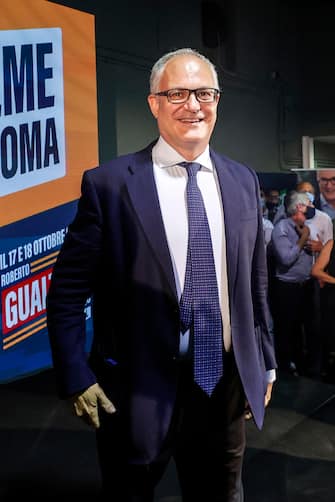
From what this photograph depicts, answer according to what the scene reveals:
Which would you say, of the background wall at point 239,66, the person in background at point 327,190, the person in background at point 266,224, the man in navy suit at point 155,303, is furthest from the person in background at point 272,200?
the man in navy suit at point 155,303

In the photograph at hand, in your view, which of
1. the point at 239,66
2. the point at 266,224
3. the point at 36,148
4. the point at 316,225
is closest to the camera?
the point at 36,148

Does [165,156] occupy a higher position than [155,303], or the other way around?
[165,156]

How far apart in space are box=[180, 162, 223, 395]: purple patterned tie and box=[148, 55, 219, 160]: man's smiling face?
0.12 metres

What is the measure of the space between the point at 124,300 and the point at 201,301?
170 millimetres

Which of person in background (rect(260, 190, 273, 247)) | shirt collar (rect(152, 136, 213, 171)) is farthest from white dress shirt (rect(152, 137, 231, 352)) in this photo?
person in background (rect(260, 190, 273, 247))

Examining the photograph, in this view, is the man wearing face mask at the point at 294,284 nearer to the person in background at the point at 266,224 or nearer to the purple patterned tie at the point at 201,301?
the person in background at the point at 266,224

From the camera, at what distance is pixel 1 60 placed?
313cm

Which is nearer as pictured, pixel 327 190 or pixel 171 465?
pixel 171 465

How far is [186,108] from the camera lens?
1.20 m

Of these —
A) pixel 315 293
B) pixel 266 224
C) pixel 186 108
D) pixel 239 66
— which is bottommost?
pixel 315 293

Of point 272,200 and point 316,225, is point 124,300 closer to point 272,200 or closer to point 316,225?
point 316,225

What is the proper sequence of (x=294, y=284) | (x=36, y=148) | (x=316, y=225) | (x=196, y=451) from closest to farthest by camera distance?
(x=196, y=451)
(x=36, y=148)
(x=316, y=225)
(x=294, y=284)

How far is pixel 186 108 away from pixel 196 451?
0.78 metres

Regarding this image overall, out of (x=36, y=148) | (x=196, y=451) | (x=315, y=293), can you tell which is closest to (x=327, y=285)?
(x=315, y=293)
